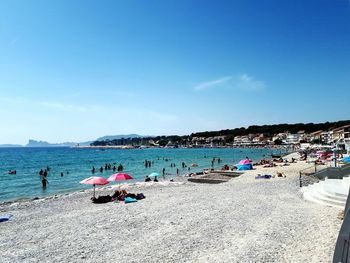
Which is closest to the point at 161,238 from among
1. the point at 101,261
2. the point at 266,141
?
the point at 101,261

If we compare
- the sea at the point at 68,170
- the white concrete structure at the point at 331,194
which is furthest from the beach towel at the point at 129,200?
the sea at the point at 68,170

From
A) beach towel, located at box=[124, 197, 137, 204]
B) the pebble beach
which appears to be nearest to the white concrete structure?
the pebble beach

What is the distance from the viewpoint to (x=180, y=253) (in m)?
8.01

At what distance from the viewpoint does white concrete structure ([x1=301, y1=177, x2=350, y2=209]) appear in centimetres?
1277

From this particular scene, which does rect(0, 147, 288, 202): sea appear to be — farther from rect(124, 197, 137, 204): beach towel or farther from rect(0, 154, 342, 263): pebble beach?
rect(0, 154, 342, 263): pebble beach

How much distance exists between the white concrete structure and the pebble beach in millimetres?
661

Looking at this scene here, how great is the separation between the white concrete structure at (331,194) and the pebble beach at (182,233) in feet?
2.17

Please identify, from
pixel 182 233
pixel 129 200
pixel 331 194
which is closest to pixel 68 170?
pixel 129 200

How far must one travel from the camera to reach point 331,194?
13.5m

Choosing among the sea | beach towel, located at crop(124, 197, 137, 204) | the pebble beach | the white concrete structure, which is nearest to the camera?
the pebble beach

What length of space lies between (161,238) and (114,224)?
9.54 feet

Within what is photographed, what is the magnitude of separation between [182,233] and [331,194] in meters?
8.01

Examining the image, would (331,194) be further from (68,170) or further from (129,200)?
(68,170)

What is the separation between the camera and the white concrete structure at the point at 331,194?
41.9ft
